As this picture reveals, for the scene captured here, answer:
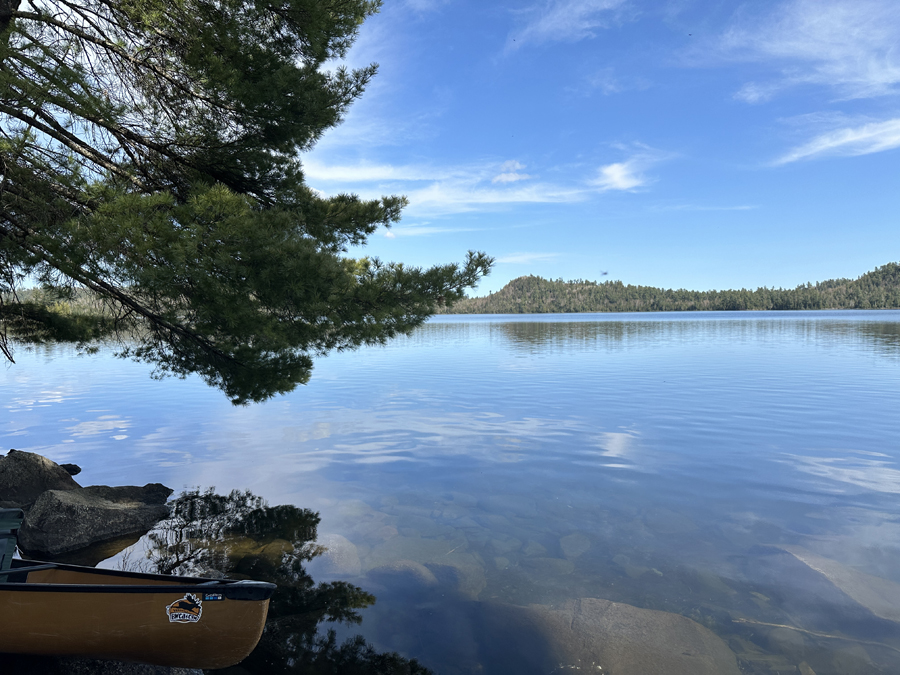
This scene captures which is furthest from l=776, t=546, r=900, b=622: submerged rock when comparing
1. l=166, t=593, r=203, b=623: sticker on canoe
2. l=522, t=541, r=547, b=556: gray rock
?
l=166, t=593, r=203, b=623: sticker on canoe

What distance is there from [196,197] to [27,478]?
6.36m

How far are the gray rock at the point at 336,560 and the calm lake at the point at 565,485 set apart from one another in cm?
4

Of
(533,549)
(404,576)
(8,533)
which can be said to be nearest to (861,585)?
(533,549)

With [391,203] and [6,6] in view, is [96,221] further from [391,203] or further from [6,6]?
[391,203]

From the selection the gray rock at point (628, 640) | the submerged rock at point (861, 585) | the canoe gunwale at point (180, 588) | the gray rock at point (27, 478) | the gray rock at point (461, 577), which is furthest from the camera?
the gray rock at point (27, 478)

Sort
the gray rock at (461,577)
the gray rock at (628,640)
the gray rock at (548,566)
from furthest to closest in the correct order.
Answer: the gray rock at (548,566), the gray rock at (461,577), the gray rock at (628,640)

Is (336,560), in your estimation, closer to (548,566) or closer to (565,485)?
(548,566)

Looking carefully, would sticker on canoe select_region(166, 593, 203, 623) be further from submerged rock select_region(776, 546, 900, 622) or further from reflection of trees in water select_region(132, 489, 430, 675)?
submerged rock select_region(776, 546, 900, 622)

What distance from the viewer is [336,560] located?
23.7ft

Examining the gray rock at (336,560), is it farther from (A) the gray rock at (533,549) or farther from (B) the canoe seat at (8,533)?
(B) the canoe seat at (8,533)

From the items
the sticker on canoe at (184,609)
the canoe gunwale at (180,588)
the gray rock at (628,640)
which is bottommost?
the gray rock at (628,640)

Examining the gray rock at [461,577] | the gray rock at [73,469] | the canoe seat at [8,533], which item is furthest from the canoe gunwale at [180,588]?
the gray rock at [73,469]

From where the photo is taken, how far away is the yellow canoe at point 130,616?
14.1 feet

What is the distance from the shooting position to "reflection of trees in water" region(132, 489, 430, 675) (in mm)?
5031
